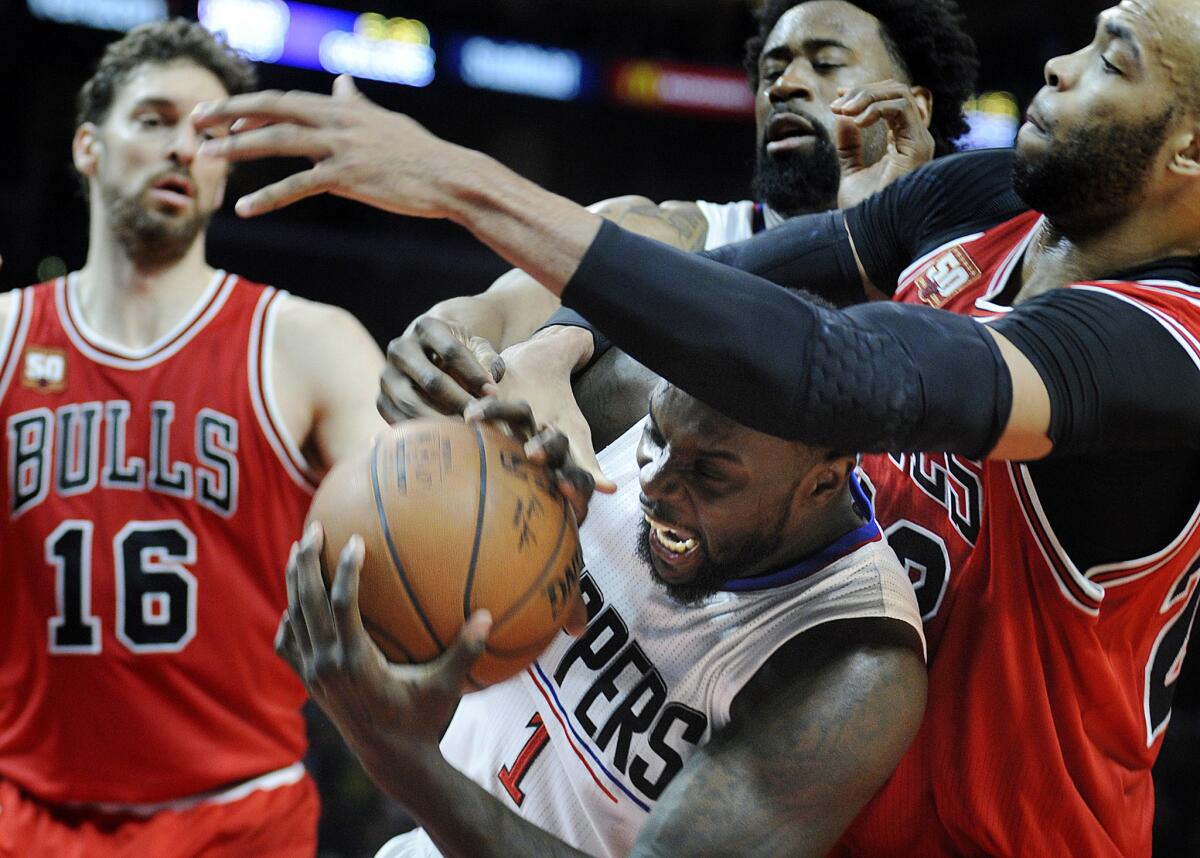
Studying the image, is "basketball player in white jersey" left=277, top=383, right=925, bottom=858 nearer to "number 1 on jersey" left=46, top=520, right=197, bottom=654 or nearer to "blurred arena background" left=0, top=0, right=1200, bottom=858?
"number 1 on jersey" left=46, top=520, right=197, bottom=654

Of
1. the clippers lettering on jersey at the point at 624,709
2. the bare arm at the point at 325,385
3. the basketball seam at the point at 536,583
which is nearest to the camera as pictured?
the basketball seam at the point at 536,583

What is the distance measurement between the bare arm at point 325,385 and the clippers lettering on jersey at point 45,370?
1.80 feet

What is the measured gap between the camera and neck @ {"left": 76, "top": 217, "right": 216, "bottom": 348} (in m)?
3.85

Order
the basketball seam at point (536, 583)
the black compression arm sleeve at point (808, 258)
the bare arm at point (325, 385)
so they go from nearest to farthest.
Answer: the basketball seam at point (536, 583)
the black compression arm sleeve at point (808, 258)
the bare arm at point (325, 385)

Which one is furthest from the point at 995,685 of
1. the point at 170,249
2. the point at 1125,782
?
the point at 170,249

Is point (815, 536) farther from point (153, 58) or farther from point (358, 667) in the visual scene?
point (153, 58)

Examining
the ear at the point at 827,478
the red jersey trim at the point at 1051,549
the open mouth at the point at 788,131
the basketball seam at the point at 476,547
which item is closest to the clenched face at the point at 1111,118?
the red jersey trim at the point at 1051,549

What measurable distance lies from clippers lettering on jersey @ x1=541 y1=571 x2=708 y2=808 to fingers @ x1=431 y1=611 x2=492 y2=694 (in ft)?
1.73

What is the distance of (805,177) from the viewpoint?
12.9 ft

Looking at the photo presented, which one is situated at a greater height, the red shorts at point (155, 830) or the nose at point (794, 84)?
the nose at point (794, 84)

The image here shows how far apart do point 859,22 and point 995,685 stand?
2291mm

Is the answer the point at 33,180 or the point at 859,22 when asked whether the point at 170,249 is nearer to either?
the point at 859,22

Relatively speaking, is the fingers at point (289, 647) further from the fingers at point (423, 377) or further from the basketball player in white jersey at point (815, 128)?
the basketball player in white jersey at point (815, 128)

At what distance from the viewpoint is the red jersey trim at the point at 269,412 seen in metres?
3.70
